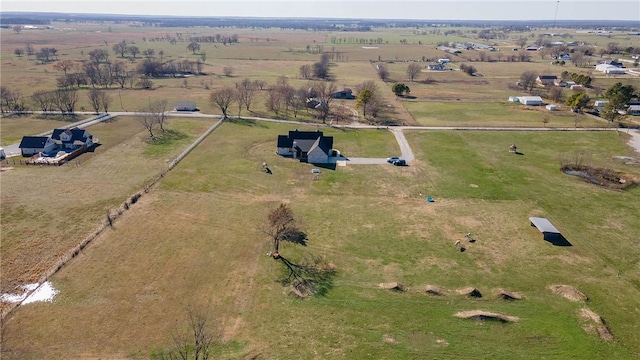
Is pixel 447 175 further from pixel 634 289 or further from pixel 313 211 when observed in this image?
pixel 634 289

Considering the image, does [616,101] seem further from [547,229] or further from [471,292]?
[471,292]

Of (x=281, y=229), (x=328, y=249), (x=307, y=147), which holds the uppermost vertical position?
(x=307, y=147)

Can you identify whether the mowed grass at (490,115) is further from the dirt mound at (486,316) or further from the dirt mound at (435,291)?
the dirt mound at (486,316)

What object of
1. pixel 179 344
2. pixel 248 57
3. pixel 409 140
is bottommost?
pixel 179 344

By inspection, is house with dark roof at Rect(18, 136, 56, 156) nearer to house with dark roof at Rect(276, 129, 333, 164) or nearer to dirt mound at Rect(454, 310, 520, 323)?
house with dark roof at Rect(276, 129, 333, 164)

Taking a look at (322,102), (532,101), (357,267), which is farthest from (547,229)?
(532,101)

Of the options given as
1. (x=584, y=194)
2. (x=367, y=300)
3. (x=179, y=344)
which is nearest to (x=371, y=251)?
(x=367, y=300)
